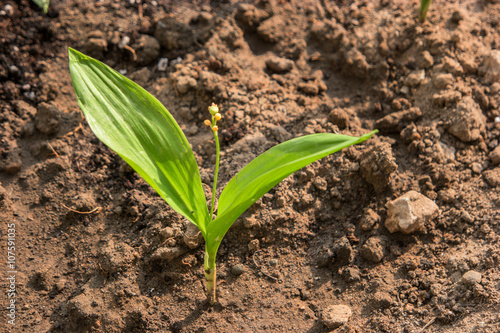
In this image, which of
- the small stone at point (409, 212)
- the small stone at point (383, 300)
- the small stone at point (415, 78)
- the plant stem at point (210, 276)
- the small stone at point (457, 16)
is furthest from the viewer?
the small stone at point (457, 16)

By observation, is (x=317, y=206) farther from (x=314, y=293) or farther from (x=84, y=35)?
(x=84, y=35)

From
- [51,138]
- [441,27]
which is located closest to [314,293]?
[51,138]

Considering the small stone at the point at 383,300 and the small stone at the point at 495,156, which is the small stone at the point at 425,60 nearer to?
the small stone at the point at 495,156

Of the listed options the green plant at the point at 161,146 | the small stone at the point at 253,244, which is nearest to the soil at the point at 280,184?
the small stone at the point at 253,244

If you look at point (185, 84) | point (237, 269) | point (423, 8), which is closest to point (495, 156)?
point (423, 8)

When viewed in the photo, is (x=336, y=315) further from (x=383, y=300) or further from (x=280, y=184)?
(x=280, y=184)
